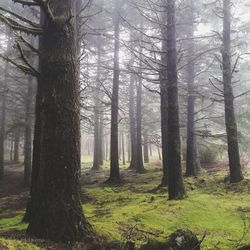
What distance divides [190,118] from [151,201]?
1025cm

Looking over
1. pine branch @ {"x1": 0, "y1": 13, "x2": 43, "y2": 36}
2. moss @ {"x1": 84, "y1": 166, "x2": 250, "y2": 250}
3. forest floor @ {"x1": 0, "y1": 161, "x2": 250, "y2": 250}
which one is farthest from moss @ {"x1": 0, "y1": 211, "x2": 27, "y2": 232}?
pine branch @ {"x1": 0, "y1": 13, "x2": 43, "y2": 36}

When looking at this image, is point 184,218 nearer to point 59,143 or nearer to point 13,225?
point 13,225

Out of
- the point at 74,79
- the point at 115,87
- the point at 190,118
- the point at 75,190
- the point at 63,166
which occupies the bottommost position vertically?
the point at 75,190

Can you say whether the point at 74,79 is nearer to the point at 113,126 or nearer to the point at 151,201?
the point at 151,201

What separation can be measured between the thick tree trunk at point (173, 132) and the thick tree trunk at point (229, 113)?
165 inches

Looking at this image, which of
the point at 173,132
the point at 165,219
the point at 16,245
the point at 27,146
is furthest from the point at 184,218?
the point at 27,146

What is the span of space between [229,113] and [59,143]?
10.7 m

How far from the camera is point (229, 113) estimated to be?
1434 cm

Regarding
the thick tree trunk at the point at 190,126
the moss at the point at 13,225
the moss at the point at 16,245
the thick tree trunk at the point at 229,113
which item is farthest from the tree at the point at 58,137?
the thick tree trunk at the point at 190,126

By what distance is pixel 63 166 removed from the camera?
5.09 meters

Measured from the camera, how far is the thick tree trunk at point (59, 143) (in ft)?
16.4

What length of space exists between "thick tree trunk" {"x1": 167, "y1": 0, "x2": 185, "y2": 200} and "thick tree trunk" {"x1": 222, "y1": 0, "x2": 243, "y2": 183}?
4182mm

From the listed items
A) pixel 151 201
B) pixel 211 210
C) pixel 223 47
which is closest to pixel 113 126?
pixel 223 47

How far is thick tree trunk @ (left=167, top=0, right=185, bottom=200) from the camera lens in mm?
10398
